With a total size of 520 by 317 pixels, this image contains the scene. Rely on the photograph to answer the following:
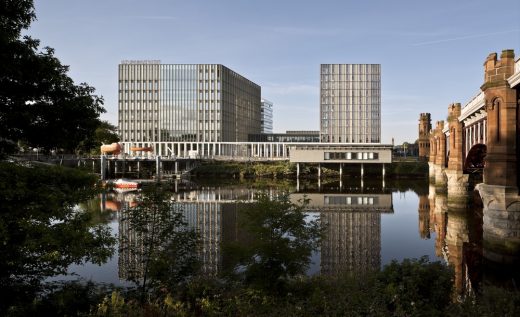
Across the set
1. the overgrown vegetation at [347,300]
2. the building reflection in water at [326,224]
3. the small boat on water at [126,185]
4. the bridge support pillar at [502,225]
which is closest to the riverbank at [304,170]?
the building reflection in water at [326,224]

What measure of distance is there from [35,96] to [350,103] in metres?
169

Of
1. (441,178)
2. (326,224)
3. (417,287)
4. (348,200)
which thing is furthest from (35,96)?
(441,178)

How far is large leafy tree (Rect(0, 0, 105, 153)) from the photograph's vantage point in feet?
48.3

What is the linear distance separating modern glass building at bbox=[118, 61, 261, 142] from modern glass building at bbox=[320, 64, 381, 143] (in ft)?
170

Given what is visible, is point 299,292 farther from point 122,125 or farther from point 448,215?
point 122,125

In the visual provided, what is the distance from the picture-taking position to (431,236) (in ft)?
110

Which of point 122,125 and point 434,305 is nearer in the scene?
point 434,305

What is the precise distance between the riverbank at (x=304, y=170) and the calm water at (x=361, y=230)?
40.2m

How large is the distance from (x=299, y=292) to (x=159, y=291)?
5.49 m

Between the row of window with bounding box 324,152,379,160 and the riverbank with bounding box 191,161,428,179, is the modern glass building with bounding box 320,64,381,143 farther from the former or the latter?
the row of window with bounding box 324,152,379,160

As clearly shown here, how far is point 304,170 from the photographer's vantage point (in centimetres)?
10512

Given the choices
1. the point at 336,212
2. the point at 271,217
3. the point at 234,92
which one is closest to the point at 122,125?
the point at 234,92

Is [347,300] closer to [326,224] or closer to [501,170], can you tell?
[326,224]

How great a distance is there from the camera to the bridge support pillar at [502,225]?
77.5ft
